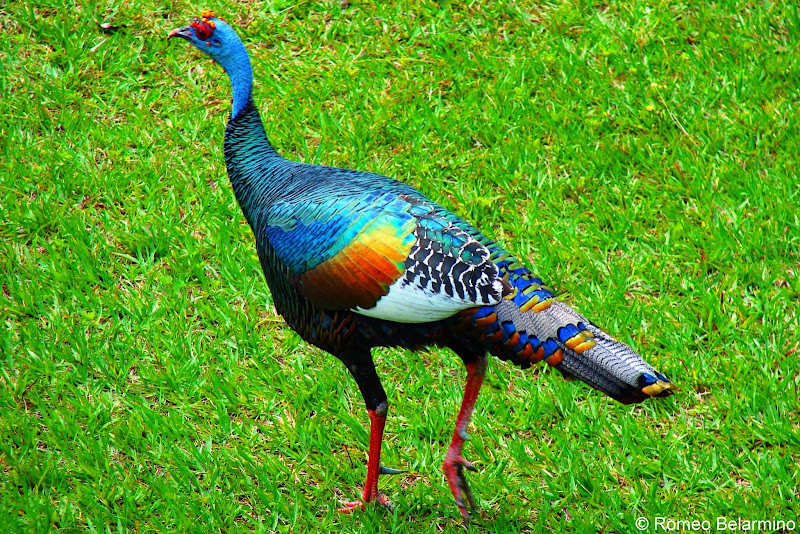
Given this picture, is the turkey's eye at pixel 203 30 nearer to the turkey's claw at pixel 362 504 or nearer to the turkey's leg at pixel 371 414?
the turkey's leg at pixel 371 414

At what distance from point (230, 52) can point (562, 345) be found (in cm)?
214

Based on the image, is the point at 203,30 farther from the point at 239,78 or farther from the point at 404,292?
the point at 404,292

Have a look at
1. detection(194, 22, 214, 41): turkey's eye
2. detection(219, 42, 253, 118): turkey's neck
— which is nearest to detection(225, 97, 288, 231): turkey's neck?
detection(219, 42, 253, 118): turkey's neck

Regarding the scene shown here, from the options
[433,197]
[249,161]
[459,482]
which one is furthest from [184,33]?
[459,482]

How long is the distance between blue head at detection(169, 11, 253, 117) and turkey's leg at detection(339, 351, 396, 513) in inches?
53.6

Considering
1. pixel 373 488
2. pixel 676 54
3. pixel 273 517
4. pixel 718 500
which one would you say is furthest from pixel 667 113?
pixel 273 517

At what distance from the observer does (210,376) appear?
437cm

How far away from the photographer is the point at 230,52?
410 centimetres

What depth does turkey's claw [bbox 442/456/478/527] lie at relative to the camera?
364 centimetres

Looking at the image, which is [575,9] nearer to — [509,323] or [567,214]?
[567,214]

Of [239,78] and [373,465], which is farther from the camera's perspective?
[239,78]

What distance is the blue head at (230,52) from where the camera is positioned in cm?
404

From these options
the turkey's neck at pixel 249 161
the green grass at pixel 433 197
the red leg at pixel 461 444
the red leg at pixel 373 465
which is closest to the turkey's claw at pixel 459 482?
the red leg at pixel 461 444

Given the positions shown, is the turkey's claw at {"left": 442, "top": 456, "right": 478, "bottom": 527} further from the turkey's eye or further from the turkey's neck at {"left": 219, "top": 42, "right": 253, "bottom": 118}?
the turkey's eye
